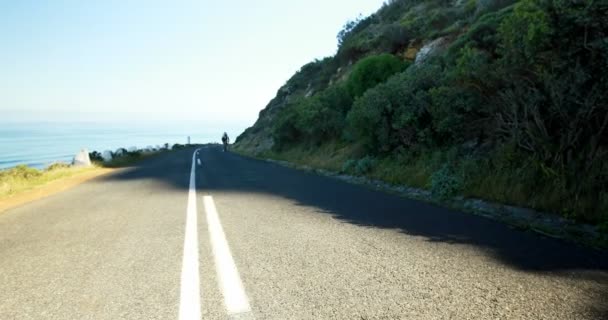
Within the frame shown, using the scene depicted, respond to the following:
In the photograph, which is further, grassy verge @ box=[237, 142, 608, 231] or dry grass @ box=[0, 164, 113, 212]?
dry grass @ box=[0, 164, 113, 212]

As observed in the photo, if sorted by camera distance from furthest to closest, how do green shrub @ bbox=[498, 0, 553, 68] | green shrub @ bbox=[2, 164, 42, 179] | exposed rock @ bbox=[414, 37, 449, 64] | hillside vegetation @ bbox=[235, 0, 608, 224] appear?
exposed rock @ bbox=[414, 37, 449, 64]
green shrub @ bbox=[2, 164, 42, 179]
green shrub @ bbox=[498, 0, 553, 68]
hillside vegetation @ bbox=[235, 0, 608, 224]

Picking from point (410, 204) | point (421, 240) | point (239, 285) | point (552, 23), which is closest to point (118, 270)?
point (239, 285)

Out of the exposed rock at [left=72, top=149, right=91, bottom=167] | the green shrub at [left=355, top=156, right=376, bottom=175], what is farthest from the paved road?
the exposed rock at [left=72, top=149, right=91, bottom=167]

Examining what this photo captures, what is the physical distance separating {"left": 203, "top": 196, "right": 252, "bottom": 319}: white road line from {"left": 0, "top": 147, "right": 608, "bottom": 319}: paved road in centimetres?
1

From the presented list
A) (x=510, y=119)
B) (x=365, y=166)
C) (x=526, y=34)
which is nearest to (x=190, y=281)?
(x=510, y=119)

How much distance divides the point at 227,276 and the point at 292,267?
64 centimetres

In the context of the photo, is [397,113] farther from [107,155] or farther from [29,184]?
[107,155]

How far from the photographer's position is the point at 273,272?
382 cm

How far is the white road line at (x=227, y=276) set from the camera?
306 centimetres

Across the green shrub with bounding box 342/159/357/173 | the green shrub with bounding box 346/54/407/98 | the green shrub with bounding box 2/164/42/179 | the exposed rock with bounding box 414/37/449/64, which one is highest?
the exposed rock with bounding box 414/37/449/64

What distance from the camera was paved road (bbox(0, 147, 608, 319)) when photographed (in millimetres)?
3025

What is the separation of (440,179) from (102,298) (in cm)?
726

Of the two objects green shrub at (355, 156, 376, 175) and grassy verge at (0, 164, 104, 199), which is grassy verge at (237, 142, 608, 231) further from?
grassy verge at (0, 164, 104, 199)

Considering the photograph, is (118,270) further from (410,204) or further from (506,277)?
(410,204)
